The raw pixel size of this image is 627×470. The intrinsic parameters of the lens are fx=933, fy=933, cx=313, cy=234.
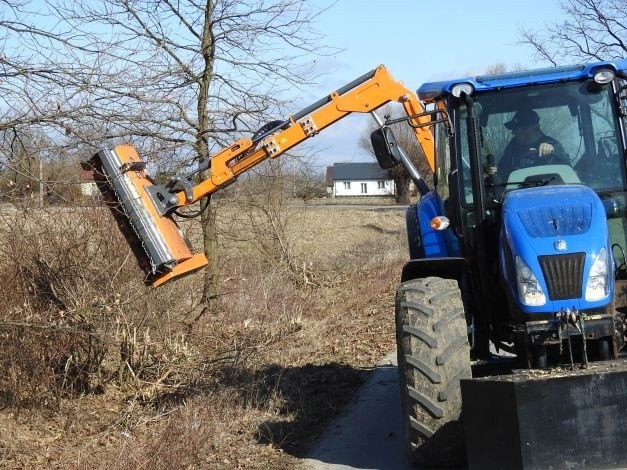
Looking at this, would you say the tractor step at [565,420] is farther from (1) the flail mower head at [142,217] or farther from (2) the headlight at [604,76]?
(1) the flail mower head at [142,217]

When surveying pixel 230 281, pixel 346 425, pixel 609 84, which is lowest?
pixel 346 425

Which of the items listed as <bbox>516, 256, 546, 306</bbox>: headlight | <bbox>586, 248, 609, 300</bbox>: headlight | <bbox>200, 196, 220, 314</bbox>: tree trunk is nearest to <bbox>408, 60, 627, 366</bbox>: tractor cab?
<bbox>516, 256, 546, 306</bbox>: headlight

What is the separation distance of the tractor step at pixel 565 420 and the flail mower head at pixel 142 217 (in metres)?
3.39

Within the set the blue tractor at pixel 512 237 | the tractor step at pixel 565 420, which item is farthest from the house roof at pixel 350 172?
the tractor step at pixel 565 420

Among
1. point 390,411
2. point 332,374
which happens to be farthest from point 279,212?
point 390,411

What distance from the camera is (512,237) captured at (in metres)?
6.06

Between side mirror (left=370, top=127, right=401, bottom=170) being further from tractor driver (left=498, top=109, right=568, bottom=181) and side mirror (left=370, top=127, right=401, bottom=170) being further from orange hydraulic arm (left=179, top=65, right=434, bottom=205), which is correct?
orange hydraulic arm (left=179, top=65, right=434, bottom=205)

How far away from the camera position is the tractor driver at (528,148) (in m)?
6.79

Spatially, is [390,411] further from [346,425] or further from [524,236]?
[524,236]

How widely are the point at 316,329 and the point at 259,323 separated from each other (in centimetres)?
76

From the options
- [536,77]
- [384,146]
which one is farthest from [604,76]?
[384,146]

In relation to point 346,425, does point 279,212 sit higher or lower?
higher

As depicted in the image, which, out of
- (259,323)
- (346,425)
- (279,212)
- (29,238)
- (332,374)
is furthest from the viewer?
(279,212)

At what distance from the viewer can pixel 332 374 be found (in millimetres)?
9914
